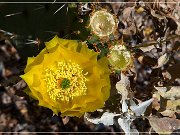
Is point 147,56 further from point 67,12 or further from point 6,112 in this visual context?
point 6,112

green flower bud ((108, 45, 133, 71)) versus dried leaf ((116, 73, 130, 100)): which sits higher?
green flower bud ((108, 45, 133, 71))

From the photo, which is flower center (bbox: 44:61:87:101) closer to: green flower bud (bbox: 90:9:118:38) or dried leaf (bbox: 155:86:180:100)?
green flower bud (bbox: 90:9:118:38)

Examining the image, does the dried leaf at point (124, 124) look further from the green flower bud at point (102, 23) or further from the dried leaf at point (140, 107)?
the green flower bud at point (102, 23)

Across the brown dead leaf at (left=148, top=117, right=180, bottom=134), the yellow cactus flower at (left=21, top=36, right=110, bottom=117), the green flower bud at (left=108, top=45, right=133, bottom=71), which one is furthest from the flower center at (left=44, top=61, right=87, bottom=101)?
the brown dead leaf at (left=148, top=117, right=180, bottom=134)

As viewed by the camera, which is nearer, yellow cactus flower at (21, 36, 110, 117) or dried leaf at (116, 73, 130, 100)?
yellow cactus flower at (21, 36, 110, 117)

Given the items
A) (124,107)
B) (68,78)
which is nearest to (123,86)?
(124,107)

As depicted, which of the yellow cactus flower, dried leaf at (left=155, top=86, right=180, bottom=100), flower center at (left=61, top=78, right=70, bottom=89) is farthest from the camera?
dried leaf at (left=155, top=86, right=180, bottom=100)
